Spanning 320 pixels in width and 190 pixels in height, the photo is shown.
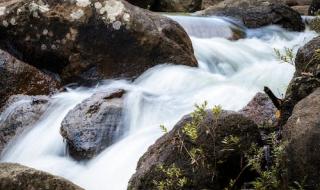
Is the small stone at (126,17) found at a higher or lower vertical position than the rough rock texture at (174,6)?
higher

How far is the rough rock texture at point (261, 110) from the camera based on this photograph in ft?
13.5

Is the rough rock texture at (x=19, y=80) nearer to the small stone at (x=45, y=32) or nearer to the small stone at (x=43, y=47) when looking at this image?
the small stone at (x=43, y=47)

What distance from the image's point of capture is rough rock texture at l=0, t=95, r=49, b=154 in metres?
6.00

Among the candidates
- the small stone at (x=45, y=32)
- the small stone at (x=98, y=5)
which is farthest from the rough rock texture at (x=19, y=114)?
the small stone at (x=98, y=5)

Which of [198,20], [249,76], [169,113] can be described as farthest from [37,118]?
[198,20]

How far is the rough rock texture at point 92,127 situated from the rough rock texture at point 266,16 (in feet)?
22.9

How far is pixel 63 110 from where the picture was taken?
6.22 m

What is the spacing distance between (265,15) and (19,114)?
7.52 m

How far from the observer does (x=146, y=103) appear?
6078mm

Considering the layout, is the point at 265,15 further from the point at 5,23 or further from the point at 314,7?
the point at 5,23

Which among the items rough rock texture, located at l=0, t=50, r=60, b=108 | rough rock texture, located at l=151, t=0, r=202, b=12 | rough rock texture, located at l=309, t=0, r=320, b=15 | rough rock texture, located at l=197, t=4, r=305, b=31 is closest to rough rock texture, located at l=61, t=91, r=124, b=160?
rough rock texture, located at l=0, t=50, r=60, b=108

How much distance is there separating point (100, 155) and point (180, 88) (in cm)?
180

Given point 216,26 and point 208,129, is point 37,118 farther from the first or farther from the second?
point 216,26

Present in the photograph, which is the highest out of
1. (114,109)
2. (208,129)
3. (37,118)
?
(208,129)
